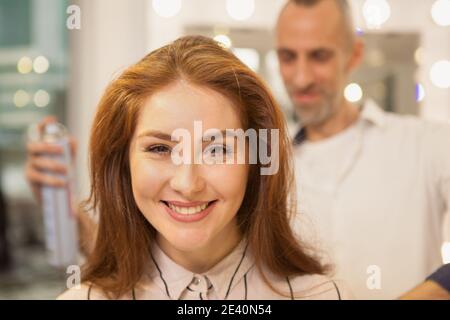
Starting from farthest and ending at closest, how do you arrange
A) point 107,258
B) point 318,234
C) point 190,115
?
1. point 318,234
2. point 107,258
3. point 190,115

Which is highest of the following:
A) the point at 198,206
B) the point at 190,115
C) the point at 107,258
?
the point at 190,115

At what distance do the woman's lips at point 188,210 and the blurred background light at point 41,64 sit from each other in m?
0.55

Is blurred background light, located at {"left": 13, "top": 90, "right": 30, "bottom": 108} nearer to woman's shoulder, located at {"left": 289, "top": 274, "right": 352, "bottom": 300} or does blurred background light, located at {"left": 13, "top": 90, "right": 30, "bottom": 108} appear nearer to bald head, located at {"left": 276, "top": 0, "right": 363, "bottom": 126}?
bald head, located at {"left": 276, "top": 0, "right": 363, "bottom": 126}

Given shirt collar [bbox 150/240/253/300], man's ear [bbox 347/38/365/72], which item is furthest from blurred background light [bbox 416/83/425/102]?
shirt collar [bbox 150/240/253/300]

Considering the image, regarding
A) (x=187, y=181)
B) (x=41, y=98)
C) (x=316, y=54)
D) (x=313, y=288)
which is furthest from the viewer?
(x=41, y=98)

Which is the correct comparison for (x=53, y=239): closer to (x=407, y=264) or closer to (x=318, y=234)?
(x=318, y=234)

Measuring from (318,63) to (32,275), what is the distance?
764 mm

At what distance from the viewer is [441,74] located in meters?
1.07

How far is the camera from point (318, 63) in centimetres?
104

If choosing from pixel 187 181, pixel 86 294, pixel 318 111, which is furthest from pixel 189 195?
pixel 318 111

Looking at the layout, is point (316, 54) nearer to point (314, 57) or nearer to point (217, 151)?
point (314, 57)

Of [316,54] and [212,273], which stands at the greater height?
[316,54]

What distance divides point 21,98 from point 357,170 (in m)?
0.74

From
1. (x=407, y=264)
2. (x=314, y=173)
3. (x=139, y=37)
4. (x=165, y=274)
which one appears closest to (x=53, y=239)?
(x=165, y=274)
